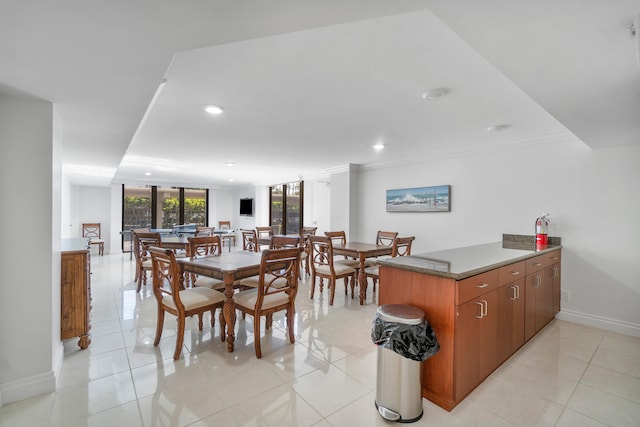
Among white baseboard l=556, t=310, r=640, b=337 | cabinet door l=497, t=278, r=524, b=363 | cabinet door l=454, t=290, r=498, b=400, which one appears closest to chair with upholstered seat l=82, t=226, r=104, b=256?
cabinet door l=454, t=290, r=498, b=400

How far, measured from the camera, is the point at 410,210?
4.99 m

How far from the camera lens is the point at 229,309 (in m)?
2.64

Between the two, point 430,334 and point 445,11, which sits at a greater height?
point 445,11

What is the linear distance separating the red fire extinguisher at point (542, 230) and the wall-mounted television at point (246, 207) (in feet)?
25.5

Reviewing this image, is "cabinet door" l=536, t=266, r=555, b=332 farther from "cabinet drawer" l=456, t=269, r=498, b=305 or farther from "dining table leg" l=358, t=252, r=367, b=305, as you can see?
"dining table leg" l=358, t=252, r=367, b=305

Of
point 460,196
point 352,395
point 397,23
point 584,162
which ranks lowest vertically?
point 352,395

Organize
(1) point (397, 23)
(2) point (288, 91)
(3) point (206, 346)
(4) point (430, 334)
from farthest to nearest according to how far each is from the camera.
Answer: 1. (3) point (206, 346)
2. (2) point (288, 91)
3. (4) point (430, 334)
4. (1) point (397, 23)

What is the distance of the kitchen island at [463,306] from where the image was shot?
6.04 ft

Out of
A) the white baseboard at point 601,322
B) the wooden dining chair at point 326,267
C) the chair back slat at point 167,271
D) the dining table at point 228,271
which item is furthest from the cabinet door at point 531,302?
the chair back slat at point 167,271

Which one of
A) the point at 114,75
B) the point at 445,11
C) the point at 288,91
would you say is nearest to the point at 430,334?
the point at 445,11

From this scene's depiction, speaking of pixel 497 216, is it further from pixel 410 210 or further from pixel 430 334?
pixel 430 334

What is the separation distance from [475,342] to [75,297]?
Answer: 3251 millimetres

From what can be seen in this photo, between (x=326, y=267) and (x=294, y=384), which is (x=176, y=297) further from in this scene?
(x=326, y=267)

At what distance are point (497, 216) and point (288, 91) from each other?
3.26m
